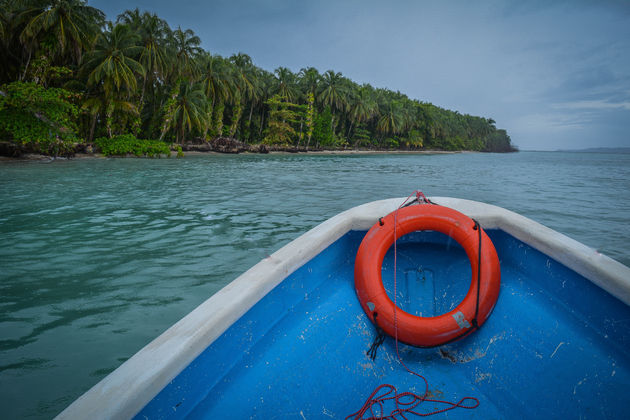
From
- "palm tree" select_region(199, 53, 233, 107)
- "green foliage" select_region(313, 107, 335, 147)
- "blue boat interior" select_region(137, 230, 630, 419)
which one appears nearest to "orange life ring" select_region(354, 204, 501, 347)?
"blue boat interior" select_region(137, 230, 630, 419)

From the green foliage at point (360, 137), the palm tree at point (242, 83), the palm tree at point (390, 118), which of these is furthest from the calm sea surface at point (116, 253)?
the palm tree at point (390, 118)

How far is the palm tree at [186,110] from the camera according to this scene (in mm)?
24078

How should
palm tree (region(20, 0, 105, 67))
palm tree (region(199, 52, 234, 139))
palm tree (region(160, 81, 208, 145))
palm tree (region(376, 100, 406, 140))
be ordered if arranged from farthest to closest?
1. palm tree (region(376, 100, 406, 140))
2. palm tree (region(199, 52, 234, 139))
3. palm tree (region(160, 81, 208, 145))
4. palm tree (region(20, 0, 105, 67))

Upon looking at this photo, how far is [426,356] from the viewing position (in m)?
1.83

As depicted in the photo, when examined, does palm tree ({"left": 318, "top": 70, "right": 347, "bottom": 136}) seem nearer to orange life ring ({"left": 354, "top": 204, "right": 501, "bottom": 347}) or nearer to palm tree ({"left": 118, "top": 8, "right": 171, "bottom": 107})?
palm tree ({"left": 118, "top": 8, "right": 171, "bottom": 107})

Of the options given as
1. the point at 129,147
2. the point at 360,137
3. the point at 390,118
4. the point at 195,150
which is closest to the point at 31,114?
the point at 129,147

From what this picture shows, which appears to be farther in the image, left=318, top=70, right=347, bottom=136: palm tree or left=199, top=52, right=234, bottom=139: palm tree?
left=318, top=70, right=347, bottom=136: palm tree

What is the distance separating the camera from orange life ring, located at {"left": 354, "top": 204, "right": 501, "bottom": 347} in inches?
68.3

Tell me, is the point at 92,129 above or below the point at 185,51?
below

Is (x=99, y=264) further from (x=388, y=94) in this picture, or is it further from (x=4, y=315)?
(x=388, y=94)

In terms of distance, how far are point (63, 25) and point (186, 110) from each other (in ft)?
27.1

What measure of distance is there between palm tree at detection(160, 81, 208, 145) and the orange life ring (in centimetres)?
2517

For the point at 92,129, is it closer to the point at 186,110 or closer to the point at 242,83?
the point at 186,110

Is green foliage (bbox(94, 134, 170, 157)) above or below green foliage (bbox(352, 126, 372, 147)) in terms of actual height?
below
